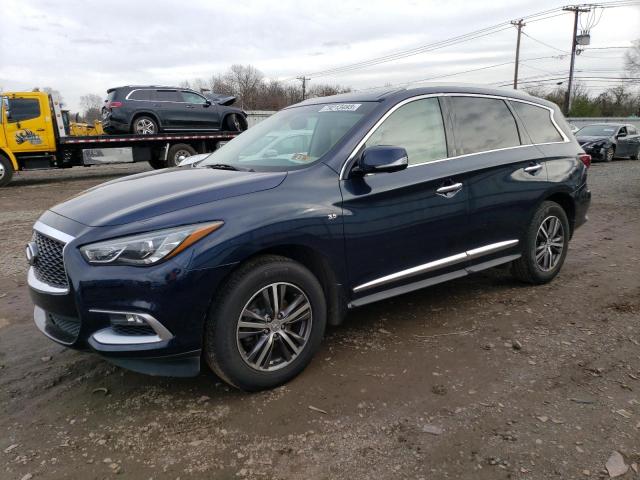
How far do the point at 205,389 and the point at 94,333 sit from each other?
2.55 feet

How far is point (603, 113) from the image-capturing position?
57.4m

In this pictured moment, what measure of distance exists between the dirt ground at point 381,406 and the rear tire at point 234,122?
13.5 m

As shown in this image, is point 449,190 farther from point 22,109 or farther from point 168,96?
point 168,96

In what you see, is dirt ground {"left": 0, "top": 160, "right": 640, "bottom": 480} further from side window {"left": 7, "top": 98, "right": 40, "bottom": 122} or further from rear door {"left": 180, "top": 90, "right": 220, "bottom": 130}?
rear door {"left": 180, "top": 90, "right": 220, "bottom": 130}

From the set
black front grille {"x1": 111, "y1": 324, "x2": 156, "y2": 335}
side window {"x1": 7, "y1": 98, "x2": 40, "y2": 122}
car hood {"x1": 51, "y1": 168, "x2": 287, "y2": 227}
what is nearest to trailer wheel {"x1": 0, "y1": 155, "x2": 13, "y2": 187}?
side window {"x1": 7, "y1": 98, "x2": 40, "y2": 122}

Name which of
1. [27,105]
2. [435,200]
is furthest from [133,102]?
[435,200]

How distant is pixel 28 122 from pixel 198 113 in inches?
192

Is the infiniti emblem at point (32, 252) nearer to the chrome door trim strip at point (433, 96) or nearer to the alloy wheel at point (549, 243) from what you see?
the chrome door trim strip at point (433, 96)

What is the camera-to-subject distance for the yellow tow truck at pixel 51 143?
42.6ft

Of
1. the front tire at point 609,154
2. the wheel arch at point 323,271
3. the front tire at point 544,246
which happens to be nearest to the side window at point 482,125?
the front tire at point 544,246

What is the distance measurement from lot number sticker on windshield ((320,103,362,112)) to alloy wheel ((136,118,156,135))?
1265cm

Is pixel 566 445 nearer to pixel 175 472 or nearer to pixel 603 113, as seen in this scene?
pixel 175 472

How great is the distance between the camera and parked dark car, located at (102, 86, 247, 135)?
48.4 ft

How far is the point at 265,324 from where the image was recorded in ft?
9.59
